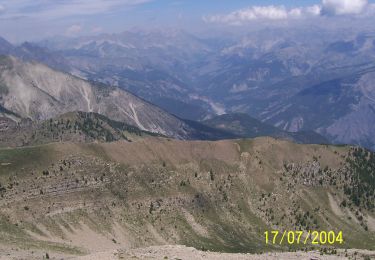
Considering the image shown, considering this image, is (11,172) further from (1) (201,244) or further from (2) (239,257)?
(2) (239,257)

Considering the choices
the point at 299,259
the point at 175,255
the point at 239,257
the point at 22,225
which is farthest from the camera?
the point at 22,225

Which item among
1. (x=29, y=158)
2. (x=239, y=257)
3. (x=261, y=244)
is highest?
(x=29, y=158)

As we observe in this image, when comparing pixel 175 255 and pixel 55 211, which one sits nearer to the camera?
pixel 175 255

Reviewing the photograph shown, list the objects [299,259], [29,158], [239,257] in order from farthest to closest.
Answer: [29,158]
[299,259]
[239,257]

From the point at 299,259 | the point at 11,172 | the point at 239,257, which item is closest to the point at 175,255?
the point at 239,257

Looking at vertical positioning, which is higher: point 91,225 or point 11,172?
point 11,172

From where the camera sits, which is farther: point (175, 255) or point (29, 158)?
point (29, 158)

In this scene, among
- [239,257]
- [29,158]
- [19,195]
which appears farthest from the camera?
[29,158]

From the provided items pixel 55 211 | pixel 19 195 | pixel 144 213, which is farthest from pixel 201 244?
pixel 19 195

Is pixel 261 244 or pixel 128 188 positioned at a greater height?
pixel 128 188

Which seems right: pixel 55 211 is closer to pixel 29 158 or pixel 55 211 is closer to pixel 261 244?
pixel 29 158
